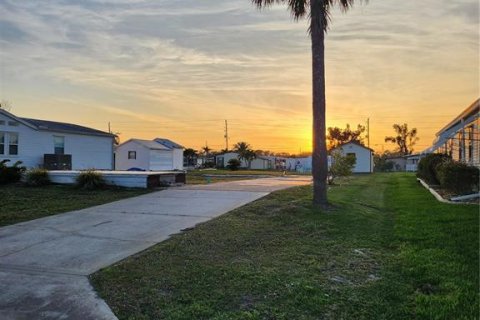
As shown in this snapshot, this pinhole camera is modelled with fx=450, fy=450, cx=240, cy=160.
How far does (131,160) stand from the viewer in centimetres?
4091

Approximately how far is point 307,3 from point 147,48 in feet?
23.7

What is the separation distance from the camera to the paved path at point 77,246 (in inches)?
184

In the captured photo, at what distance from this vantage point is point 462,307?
450 cm

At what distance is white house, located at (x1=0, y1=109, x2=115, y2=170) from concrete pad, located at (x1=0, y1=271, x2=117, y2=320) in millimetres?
21154

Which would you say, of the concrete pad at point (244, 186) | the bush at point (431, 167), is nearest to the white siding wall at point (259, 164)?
the bush at point (431, 167)

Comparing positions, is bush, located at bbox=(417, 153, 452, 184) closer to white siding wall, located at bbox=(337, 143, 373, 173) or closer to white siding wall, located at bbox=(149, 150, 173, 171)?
white siding wall, located at bbox=(149, 150, 173, 171)

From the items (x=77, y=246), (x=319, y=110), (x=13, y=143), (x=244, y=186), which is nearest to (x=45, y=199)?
(x=77, y=246)

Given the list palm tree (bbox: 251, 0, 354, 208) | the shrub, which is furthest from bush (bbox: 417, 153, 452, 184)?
the shrub

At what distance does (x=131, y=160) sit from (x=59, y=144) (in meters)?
13.6

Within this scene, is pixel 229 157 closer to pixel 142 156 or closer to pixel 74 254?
pixel 142 156

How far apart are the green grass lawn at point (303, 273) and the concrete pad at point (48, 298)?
0.17 m

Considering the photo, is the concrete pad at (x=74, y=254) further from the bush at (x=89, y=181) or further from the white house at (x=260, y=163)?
the white house at (x=260, y=163)

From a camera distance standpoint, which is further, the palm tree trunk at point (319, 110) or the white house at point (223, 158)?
the white house at point (223, 158)

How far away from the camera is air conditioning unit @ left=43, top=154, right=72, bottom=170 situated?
85.9 feet
